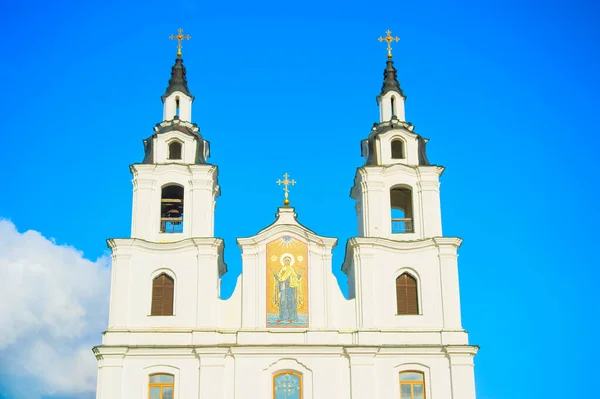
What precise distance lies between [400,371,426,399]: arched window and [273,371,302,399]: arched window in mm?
3690

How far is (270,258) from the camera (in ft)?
128

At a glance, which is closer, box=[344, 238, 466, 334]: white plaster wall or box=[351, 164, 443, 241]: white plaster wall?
box=[344, 238, 466, 334]: white plaster wall

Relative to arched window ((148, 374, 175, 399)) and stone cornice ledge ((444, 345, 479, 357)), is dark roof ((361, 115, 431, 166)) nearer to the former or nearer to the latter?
stone cornice ledge ((444, 345, 479, 357))

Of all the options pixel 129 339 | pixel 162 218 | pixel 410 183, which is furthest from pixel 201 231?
pixel 410 183

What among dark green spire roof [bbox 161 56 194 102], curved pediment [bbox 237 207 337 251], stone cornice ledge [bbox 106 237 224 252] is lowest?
stone cornice ledge [bbox 106 237 224 252]

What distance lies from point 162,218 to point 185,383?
687 centimetres

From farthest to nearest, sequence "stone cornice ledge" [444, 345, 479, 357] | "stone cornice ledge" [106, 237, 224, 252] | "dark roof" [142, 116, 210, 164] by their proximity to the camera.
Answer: "dark roof" [142, 116, 210, 164], "stone cornice ledge" [106, 237, 224, 252], "stone cornice ledge" [444, 345, 479, 357]

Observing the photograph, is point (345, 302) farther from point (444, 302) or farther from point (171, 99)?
point (171, 99)

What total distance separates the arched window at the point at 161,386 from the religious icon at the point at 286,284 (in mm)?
4081

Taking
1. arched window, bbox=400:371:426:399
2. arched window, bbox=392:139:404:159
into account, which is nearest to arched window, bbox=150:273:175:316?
arched window, bbox=400:371:426:399

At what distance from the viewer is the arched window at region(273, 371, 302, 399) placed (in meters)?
37.0

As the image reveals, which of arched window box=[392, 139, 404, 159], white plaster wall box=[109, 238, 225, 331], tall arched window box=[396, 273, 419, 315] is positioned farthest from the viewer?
arched window box=[392, 139, 404, 159]

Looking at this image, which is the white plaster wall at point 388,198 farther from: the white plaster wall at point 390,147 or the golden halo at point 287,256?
the golden halo at point 287,256

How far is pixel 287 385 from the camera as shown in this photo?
37.2 m
